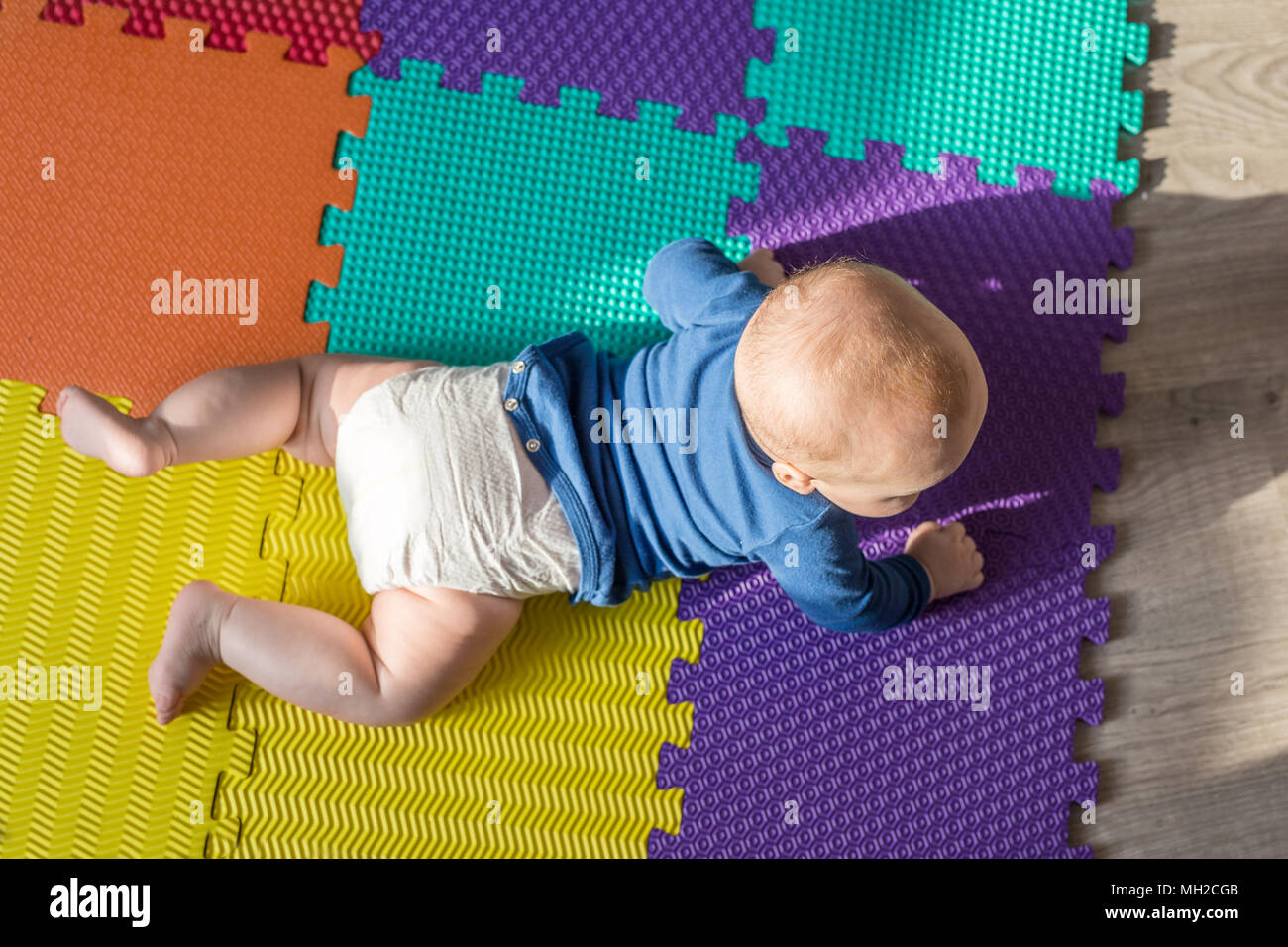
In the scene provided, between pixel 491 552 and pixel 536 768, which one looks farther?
pixel 536 768

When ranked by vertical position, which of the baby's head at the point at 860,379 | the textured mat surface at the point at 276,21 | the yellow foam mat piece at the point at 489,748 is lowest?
the yellow foam mat piece at the point at 489,748

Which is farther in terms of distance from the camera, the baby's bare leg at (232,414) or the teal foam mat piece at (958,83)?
the teal foam mat piece at (958,83)

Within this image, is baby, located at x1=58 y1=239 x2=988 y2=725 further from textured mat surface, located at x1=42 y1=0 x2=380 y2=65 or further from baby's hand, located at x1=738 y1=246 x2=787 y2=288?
textured mat surface, located at x1=42 y1=0 x2=380 y2=65

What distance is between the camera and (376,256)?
1.20 m

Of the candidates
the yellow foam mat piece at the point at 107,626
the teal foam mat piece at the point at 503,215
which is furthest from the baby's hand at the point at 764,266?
the yellow foam mat piece at the point at 107,626

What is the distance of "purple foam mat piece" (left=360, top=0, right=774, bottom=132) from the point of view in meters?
1.23

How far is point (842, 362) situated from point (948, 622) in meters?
0.54

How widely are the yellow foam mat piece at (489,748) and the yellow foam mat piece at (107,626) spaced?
0.12 feet

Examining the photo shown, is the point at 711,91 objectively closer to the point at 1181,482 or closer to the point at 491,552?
the point at 491,552

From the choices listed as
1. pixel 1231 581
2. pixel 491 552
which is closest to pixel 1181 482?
pixel 1231 581

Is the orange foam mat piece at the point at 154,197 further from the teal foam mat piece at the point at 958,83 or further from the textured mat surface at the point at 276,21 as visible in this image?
the teal foam mat piece at the point at 958,83

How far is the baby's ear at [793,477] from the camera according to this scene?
0.87 metres
